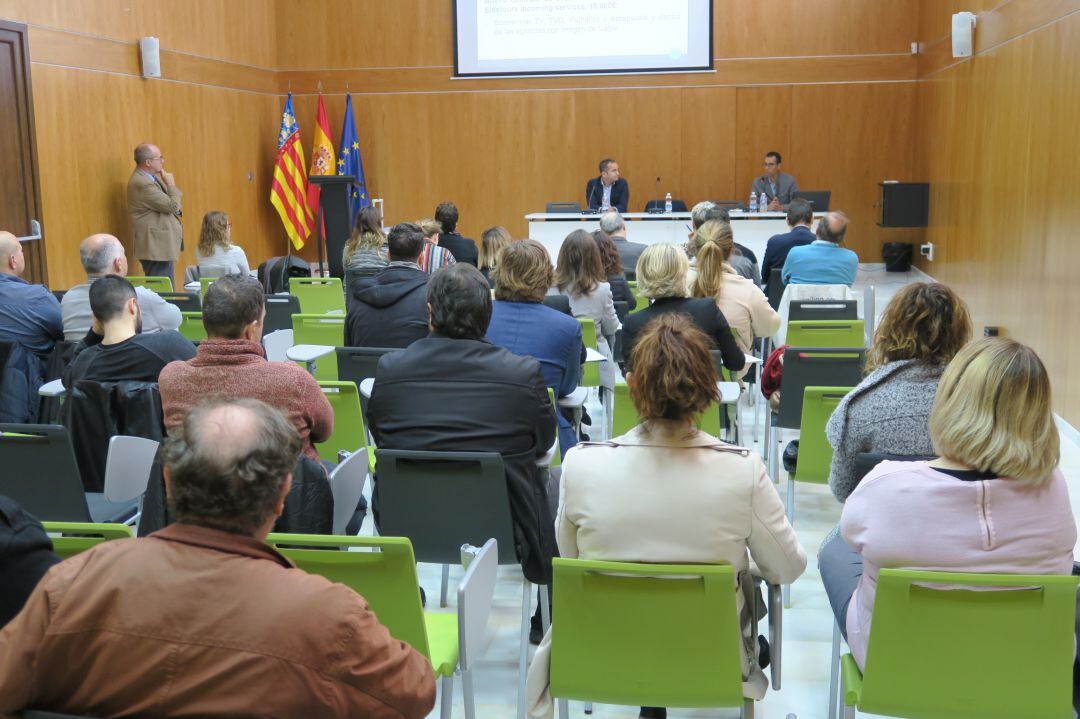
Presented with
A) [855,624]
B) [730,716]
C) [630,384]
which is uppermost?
[630,384]

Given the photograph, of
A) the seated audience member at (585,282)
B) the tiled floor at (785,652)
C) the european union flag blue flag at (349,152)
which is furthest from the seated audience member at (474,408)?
the european union flag blue flag at (349,152)

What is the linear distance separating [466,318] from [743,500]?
3.78ft

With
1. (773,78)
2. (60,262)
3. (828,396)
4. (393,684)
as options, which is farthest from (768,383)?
(773,78)

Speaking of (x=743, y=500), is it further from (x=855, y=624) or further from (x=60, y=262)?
(x=60, y=262)

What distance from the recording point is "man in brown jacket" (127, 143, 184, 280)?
32.4ft

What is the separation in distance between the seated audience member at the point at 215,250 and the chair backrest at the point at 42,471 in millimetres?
4699

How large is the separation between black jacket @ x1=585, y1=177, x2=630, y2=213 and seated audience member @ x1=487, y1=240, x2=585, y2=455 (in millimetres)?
8226

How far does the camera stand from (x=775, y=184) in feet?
41.6

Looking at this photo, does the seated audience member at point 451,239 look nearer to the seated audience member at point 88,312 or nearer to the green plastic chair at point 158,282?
the green plastic chair at point 158,282

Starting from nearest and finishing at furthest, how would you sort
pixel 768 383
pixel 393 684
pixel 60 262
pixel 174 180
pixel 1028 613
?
pixel 393 684 → pixel 1028 613 → pixel 768 383 → pixel 60 262 → pixel 174 180

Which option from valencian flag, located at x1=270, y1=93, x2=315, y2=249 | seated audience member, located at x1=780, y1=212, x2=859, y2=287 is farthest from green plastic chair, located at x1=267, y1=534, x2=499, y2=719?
valencian flag, located at x1=270, y1=93, x2=315, y2=249

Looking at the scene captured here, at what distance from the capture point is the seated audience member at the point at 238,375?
117 inches

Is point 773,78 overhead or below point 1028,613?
overhead

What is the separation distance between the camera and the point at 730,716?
292cm
